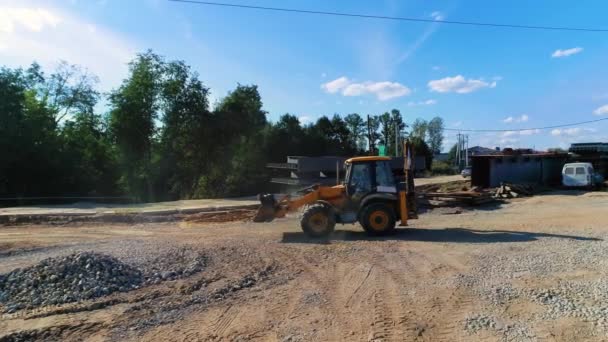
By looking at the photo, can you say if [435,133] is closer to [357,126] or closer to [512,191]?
[357,126]

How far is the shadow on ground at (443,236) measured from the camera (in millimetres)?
11144

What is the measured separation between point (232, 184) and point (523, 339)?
82.7 feet

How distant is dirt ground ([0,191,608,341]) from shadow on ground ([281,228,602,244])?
0.03 meters

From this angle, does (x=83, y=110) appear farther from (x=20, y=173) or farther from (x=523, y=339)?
(x=523, y=339)

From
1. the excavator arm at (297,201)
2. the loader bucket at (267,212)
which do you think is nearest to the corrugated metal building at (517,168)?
the excavator arm at (297,201)

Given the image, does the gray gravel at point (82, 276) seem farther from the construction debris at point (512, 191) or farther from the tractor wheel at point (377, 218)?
the construction debris at point (512, 191)

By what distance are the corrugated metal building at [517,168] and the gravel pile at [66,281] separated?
73.4ft

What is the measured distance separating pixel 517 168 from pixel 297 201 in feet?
65.9

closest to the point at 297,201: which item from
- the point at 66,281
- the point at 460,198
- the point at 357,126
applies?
the point at 66,281

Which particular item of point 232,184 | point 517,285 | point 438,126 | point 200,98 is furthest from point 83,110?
point 438,126

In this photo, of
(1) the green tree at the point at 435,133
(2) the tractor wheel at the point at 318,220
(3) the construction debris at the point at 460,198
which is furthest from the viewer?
(1) the green tree at the point at 435,133

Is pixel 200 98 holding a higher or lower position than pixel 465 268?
higher

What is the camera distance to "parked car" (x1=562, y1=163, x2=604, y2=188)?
84.5 ft

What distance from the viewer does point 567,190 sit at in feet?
84.6
